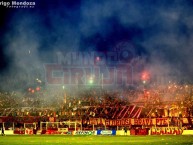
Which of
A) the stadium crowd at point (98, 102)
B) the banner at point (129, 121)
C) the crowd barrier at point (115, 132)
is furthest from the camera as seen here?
the stadium crowd at point (98, 102)

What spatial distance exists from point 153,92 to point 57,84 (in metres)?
16.6

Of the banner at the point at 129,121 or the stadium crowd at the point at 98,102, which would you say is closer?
the banner at the point at 129,121

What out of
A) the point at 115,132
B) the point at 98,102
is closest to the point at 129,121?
the point at 115,132

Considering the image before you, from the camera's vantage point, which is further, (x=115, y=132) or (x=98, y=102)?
(x=98, y=102)

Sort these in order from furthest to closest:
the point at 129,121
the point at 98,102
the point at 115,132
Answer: the point at 98,102 < the point at 129,121 < the point at 115,132

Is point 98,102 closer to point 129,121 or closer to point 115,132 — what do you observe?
point 129,121

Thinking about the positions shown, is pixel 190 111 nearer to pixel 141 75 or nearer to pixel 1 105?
pixel 141 75

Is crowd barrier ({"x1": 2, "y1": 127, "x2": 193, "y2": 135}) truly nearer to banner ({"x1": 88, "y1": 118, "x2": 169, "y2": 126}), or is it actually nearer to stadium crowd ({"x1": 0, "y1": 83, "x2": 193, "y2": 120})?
banner ({"x1": 88, "y1": 118, "x2": 169, "y2": 126})

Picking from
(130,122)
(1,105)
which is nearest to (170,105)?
(130,122)

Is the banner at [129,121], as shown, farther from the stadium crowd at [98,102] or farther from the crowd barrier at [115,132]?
the crowd barrier at [115,132]

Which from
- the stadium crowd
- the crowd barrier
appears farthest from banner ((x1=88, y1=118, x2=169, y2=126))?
the crowd barrier

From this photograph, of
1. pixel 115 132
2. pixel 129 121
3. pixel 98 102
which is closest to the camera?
pixel 115 132

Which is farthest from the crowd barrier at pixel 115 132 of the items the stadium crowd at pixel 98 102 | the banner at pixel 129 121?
the stadium crowd at pixel 98 102

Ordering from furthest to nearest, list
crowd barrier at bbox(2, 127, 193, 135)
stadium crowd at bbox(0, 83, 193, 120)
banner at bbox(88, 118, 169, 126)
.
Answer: stadium crowd at bbox(0, 83, 193, 120), banner at bbox(88, 118, 169, 126), crowd barrier at bbox(2, 127, 193, 135)
